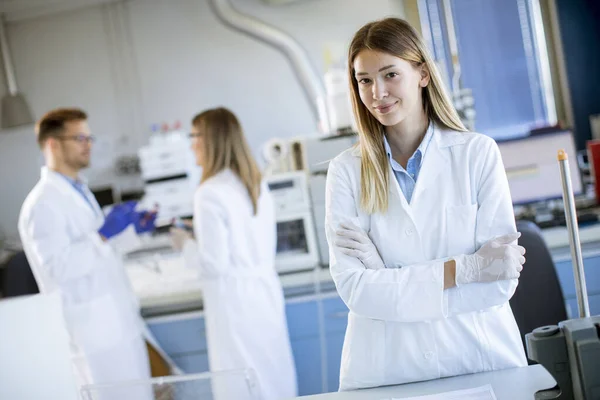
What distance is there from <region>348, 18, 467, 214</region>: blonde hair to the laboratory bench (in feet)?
4.48

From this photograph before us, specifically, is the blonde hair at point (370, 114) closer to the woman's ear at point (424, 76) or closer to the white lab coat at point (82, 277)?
the woman's ear at point (424, 76)

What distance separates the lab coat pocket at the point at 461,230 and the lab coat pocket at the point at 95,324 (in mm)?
1544

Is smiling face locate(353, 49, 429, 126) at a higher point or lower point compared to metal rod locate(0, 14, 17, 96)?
lower

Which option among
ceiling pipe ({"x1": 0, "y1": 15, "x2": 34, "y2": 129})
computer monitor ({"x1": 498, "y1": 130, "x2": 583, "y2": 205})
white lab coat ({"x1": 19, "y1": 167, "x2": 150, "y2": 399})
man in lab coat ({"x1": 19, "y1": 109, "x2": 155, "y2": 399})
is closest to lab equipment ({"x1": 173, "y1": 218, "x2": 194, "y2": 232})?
man in lab coat ({"x1": 19, "y1": 109, "x2": 155, "y2": 399})

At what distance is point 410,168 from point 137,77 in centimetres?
391

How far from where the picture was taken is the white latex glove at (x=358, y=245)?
4.45 feet

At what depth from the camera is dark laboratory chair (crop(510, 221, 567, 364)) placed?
185cm

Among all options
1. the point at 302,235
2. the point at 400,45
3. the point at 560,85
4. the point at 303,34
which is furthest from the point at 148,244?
the point at 400,45

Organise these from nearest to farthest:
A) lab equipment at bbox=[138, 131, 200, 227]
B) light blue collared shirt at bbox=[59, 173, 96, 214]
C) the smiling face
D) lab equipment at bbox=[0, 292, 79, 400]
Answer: lab equipment at bbox=[0, 292, 79, 400], the smiling face, light blue collared shirt at bbox=[59, 173, 96, 214], lab equipment at bbox=[138, 131, 200, 227]

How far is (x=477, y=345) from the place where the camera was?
1.31 metres

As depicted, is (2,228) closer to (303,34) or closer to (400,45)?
(303,34)

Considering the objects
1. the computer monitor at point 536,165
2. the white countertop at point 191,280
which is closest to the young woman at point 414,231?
the white countertop at point 191,280

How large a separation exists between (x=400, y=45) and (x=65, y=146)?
161 centimetres

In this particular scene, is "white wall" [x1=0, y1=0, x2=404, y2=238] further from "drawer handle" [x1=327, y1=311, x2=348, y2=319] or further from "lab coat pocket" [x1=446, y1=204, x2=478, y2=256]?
"lab coat pocket" [x1=446, y1=204, x2=478, y2=256]
